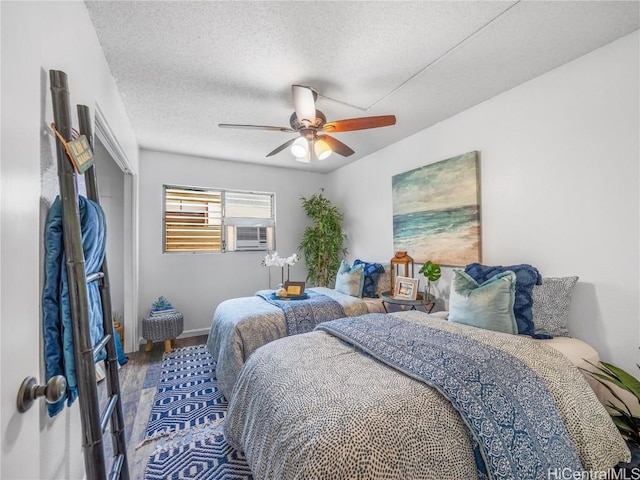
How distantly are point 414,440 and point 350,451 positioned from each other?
0.25 meters

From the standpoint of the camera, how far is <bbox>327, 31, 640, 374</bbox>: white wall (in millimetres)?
1812

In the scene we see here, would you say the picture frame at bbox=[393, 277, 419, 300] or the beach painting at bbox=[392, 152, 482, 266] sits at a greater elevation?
the beach painting at bbox=[392, 152, 482, 266]

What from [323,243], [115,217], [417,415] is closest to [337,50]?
[417,415]

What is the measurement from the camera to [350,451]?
98 centimetres

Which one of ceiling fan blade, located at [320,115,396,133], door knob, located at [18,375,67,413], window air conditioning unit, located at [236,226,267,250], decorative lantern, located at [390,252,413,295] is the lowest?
door knob, located at [18,375,67,413]

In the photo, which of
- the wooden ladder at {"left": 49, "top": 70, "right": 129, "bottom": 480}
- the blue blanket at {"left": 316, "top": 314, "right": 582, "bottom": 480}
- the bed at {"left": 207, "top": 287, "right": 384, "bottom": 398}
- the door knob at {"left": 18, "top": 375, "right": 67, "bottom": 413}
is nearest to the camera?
the door knob at {"left": 18, "top": 375, "right": 67, "bottom": 413}

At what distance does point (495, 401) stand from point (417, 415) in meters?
0.37

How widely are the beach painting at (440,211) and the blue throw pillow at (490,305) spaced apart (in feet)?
2.19

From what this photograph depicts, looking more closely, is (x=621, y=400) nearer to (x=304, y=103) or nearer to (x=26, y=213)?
(x=304, y=103)

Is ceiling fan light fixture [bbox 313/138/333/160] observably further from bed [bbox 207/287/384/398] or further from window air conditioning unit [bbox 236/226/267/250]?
window air conditioning unit [bbox 236/226/267/250]

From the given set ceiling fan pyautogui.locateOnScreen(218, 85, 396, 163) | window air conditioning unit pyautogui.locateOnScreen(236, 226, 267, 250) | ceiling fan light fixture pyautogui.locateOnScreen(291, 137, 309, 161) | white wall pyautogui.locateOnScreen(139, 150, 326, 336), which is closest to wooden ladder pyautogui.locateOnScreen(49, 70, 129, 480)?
ceiling fan pyautogui.locateOnScreen(218, 85, 396, 163)

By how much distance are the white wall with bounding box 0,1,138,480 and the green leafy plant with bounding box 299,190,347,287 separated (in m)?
3.50

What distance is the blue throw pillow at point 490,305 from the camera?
1.97 metres

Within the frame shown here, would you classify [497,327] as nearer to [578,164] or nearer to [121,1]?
[578,164]
